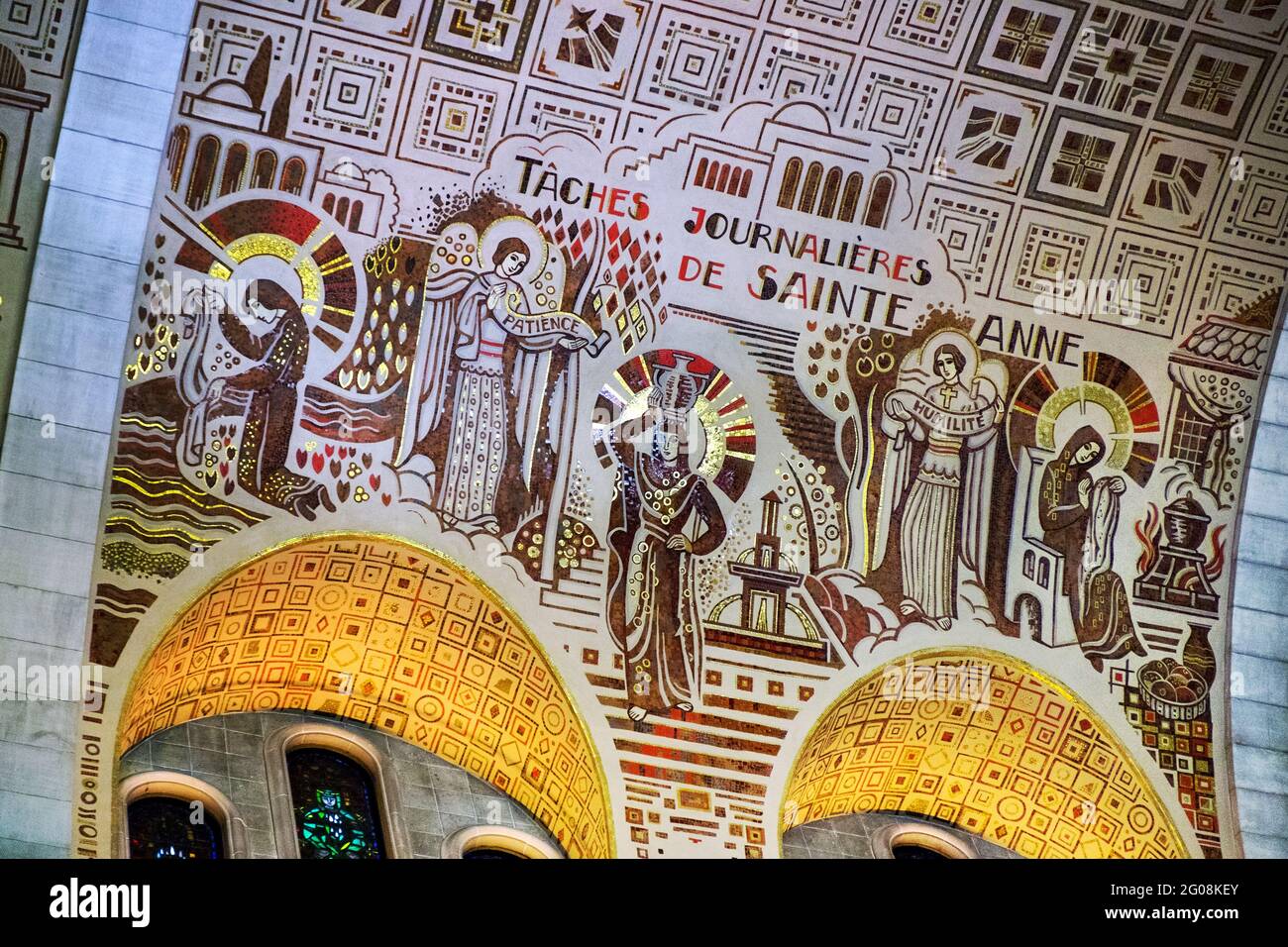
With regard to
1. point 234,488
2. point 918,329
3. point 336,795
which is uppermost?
point 918,329

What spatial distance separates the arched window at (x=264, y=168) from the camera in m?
12.3

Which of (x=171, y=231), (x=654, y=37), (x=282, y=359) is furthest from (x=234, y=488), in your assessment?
(x=654, y=37)

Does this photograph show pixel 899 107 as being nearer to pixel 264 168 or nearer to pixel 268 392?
pixel 264 168

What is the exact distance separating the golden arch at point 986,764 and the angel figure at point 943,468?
622mm

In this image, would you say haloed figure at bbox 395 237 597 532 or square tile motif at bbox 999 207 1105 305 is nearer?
haloed figure at bbox 395 237 597 532

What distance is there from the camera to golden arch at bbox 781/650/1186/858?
13.5 meters

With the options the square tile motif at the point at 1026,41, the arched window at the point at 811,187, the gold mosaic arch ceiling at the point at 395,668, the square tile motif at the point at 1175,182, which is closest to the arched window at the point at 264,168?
the gold mosaic arch ceiling at the point at 395,668

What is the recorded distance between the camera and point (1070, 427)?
13844 mm

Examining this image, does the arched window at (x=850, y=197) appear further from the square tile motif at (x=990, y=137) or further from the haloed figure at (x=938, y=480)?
the haloed figure at (x=938, y=480)

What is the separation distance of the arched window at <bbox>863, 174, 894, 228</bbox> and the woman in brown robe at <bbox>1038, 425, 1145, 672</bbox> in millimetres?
2198

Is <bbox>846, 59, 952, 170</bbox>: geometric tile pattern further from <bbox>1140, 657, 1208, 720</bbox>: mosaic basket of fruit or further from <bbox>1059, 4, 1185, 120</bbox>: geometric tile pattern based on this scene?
<bbox>1140, 657, 1208, 720</bbox>: mosaic basket of fruit

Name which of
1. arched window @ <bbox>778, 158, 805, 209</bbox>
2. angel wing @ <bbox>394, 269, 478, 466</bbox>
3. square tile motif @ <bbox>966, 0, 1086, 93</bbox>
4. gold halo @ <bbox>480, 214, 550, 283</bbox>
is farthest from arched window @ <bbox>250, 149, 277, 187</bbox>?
square tile motif @ <bbox>966, 0, 1086, 93</bbox>
